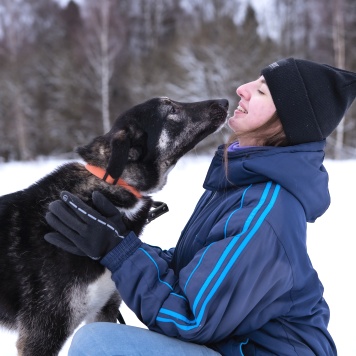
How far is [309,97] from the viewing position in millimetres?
1521

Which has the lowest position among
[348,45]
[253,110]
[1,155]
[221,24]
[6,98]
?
[1,155]

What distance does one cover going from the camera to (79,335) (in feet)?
4.68

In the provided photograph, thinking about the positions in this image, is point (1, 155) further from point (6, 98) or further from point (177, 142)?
point (177, 142)

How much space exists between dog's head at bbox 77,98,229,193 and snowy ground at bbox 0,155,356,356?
0.94 metres

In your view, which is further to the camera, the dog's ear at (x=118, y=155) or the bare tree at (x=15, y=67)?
the bare tree at (x=15, y=67)

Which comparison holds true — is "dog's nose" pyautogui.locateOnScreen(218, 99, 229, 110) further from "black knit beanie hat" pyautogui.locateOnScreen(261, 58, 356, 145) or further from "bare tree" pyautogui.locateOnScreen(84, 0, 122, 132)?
"bare tree" pyautogui.locateOnScreen(84, 0, 122, 132)

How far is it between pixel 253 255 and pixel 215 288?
5.9 inches

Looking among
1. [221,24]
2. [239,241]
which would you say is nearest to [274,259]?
[239,241]

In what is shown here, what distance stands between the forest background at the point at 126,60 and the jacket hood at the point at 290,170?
9.67 m

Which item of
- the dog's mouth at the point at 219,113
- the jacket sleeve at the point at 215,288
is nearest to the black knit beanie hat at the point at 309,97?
the jacket sleeve at the point at 215,288

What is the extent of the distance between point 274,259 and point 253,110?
2.17 ft

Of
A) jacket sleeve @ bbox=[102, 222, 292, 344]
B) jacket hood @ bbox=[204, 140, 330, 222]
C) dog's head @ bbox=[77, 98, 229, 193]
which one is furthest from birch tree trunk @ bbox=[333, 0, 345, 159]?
jacket sleeve @ bbox=[102, 222, 292, 344]

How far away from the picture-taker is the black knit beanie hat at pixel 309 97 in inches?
59.4

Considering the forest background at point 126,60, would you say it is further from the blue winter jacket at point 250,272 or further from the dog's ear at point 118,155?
the blue winter jacket at point 250,272
